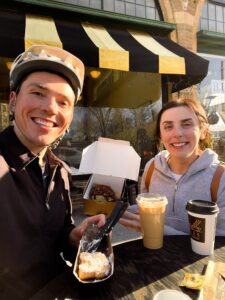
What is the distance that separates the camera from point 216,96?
772 centimetres

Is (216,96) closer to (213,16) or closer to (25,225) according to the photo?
(213,16)

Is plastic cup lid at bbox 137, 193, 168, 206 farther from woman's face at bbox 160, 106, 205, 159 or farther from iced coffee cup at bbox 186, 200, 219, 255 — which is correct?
woman's face at bbox 160, 106, 205, 159

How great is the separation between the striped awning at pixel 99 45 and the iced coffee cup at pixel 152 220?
3.32m

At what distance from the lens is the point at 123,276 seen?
1.31m

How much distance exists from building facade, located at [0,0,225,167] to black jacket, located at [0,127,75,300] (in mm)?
3203

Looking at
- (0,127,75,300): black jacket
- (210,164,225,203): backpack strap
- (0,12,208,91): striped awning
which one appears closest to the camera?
(0,127,75,300): black jacket

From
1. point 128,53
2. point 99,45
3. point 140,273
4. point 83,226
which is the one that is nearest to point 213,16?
point 128,53

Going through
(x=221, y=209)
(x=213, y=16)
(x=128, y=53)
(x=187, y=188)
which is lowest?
(x=221, y=209)

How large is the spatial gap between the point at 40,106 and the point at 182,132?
1.25 meters

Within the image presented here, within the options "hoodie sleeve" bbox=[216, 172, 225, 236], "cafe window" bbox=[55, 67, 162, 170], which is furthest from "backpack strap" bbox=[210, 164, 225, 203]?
"cafe window" bbox=[55, 67, 162, 170]

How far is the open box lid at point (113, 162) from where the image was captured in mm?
3354

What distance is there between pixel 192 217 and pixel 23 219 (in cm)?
97

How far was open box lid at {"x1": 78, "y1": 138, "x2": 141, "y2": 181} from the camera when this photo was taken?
11.0 feet

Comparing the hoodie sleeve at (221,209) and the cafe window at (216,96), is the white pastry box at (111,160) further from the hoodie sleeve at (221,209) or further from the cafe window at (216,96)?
the cafe window at (216,96)
